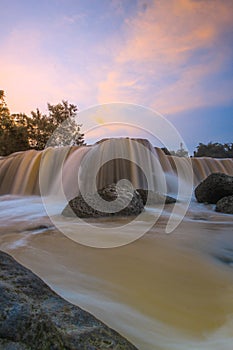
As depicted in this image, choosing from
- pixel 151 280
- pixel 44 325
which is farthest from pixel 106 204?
pixel 44 325

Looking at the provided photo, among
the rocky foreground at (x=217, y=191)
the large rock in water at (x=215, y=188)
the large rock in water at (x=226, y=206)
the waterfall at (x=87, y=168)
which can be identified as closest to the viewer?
the large rock in water at (x=226, y=206)

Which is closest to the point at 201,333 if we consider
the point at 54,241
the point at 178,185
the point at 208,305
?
the point at 208,305

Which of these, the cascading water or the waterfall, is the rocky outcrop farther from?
the waterfall

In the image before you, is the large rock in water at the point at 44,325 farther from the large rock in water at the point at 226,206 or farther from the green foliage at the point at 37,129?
the green foliage at the point at 37,129

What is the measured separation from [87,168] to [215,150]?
15728mm

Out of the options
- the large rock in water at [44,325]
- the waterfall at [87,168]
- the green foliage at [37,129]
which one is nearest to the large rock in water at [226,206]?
the waterfall at [87,168]

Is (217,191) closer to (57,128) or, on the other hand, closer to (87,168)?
(87,168)

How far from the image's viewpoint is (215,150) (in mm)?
20516

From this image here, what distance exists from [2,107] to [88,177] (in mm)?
16644

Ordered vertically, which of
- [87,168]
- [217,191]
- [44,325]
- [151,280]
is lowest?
[151,280]

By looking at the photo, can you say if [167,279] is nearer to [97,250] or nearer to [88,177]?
[97,250]

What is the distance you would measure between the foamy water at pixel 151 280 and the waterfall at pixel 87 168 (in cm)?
420

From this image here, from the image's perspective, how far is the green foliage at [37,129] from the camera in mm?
18844

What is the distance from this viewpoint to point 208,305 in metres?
1.44
